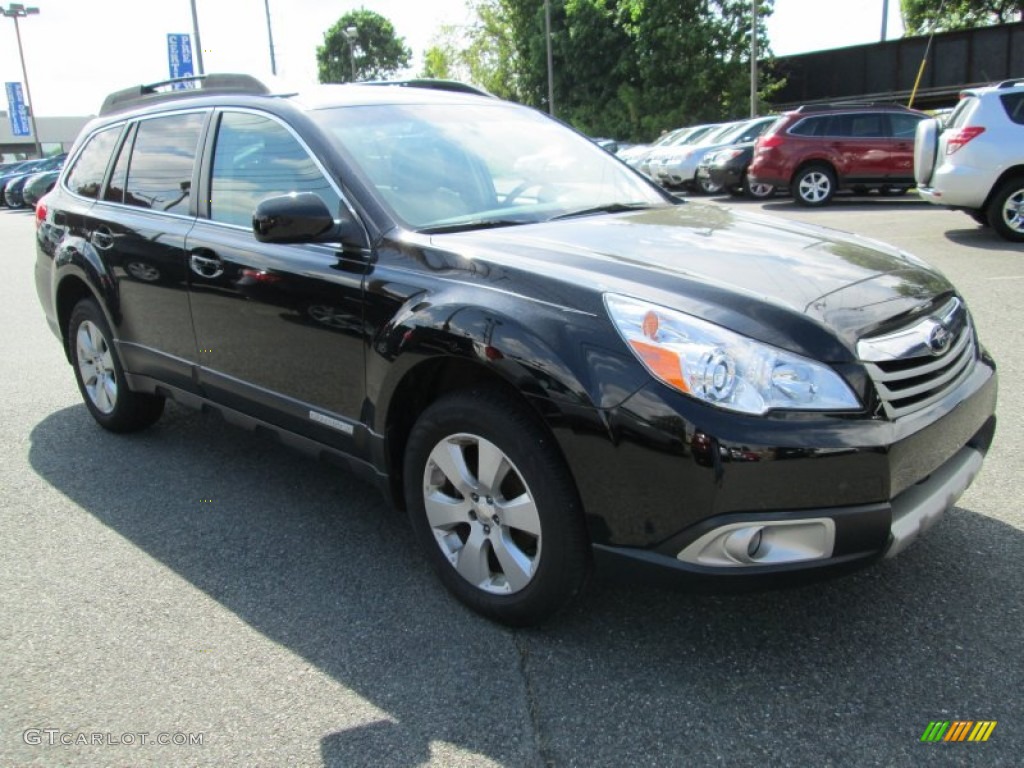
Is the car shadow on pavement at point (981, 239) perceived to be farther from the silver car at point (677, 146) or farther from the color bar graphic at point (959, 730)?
the silver car at point (677, 146)

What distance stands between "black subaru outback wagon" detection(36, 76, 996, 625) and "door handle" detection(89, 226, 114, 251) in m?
0.06

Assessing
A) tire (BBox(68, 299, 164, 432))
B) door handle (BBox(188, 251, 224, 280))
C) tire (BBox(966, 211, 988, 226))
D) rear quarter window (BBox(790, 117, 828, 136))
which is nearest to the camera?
door handle (BBox(188, 251, 224, 280))

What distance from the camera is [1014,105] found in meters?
9.64

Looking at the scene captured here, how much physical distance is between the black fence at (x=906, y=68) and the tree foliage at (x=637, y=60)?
242 centimetres

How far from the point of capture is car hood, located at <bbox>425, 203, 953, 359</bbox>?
2.49 meters

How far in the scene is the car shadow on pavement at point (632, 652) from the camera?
7.64ft

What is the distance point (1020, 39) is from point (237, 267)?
27.3m

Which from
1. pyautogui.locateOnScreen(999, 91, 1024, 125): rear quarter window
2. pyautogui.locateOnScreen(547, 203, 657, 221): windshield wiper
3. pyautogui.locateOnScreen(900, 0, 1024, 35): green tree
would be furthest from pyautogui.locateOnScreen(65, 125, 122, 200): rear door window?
pyautogui.locateOnScreen(900, 0, 1024, 35): green tree

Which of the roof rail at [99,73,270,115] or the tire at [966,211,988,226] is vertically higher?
the roof rail at [99,73,270,115]

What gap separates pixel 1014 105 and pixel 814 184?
5505 mm

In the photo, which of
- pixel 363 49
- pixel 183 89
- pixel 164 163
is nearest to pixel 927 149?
pixel 183 89

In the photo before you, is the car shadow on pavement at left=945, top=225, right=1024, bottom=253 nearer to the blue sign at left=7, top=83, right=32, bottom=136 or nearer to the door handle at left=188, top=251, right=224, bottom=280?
the door handle at left=188, top=251, right=224, bottom=280

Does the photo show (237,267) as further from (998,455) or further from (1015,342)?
(1015,342)

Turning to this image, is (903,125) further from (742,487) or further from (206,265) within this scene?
(742,487)
